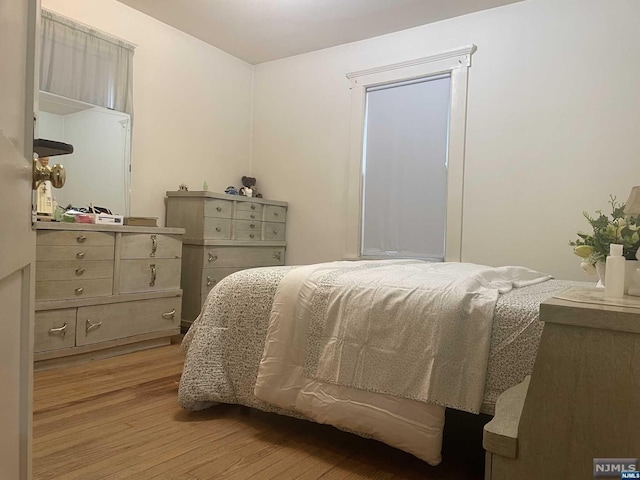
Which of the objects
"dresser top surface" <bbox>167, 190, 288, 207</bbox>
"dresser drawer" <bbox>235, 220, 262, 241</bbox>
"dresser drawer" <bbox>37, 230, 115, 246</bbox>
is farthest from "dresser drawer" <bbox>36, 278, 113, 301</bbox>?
"dresser drawer" <bbox>235, 220, 262, 241</bbox>

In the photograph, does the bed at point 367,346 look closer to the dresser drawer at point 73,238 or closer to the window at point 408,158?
the dresser drawer at point 73,238

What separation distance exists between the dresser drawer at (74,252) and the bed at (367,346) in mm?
1138

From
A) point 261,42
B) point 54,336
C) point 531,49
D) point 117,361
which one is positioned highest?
point 261,42

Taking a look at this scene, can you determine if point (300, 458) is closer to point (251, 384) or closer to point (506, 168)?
point (251, 384)

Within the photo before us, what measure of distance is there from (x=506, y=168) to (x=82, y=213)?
116 inches

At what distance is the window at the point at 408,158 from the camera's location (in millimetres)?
3633

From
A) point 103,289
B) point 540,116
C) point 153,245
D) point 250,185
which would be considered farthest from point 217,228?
point 540,116

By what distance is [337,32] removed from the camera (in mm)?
3980

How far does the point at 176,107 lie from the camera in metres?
4.00

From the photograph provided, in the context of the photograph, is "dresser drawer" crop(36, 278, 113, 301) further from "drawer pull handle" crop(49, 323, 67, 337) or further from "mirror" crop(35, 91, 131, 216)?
"mirror" crop(35, 91, 131, 216)

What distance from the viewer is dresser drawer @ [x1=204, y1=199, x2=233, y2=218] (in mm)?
3674

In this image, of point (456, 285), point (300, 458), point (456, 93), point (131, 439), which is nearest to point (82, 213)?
point (131, 439)

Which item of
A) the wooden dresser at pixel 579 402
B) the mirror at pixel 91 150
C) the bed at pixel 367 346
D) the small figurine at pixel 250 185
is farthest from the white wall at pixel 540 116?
the wooden dresser at pixel 579 402

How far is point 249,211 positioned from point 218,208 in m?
0.37
